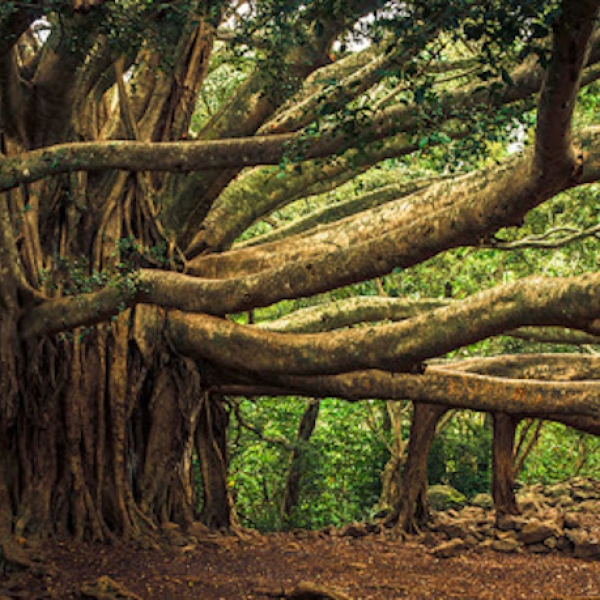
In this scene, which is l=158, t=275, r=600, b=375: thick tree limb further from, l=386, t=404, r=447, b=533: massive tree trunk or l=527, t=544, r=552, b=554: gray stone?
l=527, t=544, r=552, b=554: gray stone

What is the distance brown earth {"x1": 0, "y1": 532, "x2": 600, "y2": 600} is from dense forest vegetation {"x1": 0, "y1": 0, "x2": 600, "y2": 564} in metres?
0.42

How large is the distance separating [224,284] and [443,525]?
4.39m

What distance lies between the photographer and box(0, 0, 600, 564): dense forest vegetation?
497cm

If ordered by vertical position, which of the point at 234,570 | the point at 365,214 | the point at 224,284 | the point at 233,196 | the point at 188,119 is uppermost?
the point at 188,119

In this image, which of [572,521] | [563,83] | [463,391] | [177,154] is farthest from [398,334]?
→ [572,521]

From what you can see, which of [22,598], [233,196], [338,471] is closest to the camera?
[22,598]

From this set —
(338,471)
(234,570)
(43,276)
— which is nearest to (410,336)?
(234,570)

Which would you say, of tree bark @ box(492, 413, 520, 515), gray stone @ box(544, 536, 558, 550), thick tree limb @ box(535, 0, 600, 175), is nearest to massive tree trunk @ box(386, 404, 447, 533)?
tree bark @ box(492, 413, 520, 515)

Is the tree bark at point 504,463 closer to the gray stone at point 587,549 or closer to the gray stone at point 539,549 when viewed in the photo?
the gray stone at point 539,549

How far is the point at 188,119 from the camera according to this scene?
8.30 metres

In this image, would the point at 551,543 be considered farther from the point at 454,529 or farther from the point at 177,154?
the point at 177,154

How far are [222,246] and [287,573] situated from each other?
311 centimetres

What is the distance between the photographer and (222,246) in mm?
8844

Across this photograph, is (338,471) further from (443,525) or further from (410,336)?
(410,336)
